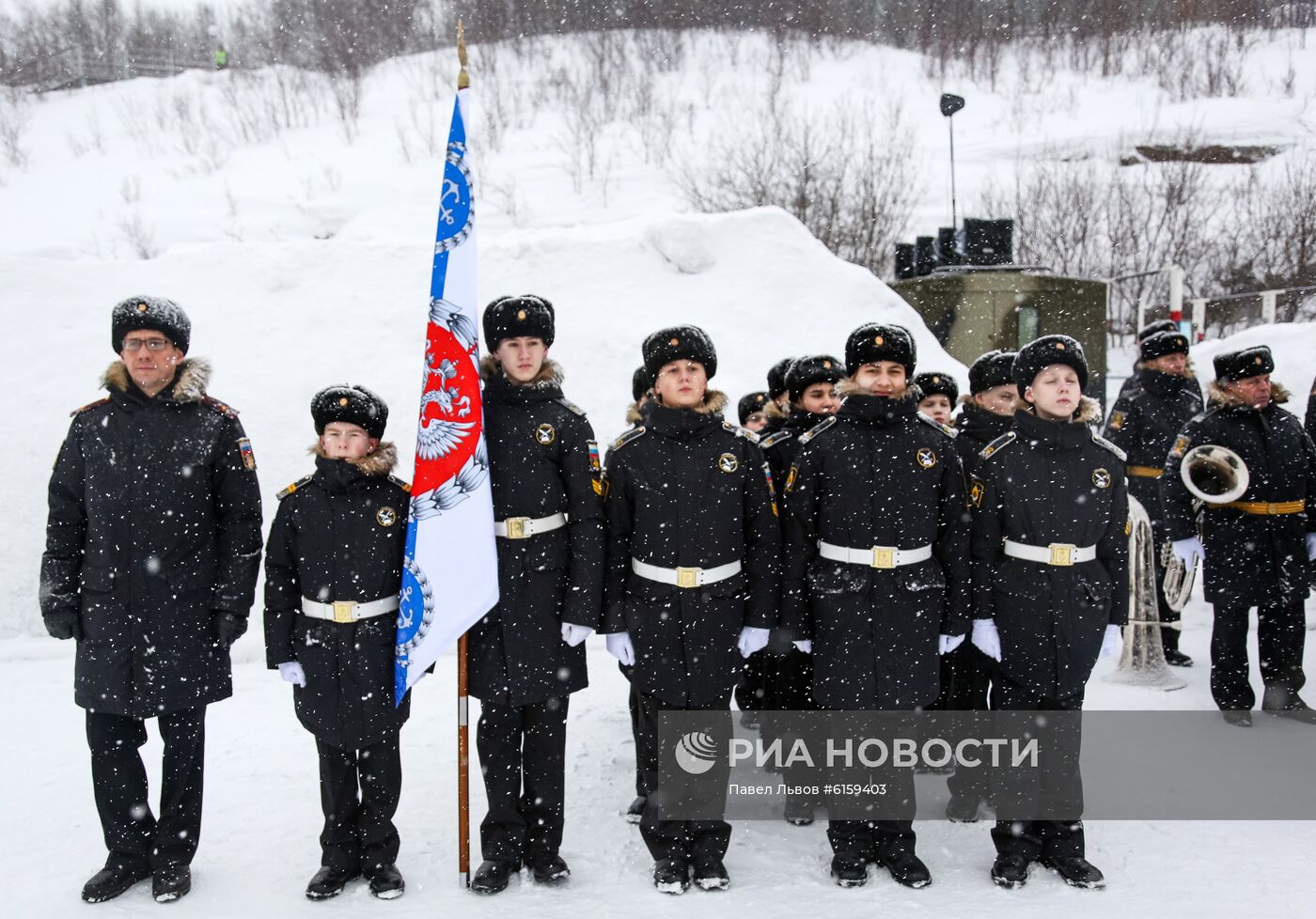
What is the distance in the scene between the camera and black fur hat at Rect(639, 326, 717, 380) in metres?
3.54

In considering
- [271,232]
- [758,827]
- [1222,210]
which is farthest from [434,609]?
[1222,210]

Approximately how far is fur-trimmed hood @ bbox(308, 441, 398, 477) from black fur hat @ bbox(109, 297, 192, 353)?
2.25ft

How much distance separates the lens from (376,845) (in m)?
3.46

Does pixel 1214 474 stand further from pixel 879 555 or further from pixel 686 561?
pixel 686 561

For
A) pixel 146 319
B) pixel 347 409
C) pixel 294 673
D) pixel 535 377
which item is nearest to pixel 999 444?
pixel 535 377

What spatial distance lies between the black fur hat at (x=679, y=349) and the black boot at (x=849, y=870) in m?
1.86

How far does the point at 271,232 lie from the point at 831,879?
42.8ft

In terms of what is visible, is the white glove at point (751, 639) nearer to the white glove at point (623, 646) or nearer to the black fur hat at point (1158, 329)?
the white glove at point (623, 646)

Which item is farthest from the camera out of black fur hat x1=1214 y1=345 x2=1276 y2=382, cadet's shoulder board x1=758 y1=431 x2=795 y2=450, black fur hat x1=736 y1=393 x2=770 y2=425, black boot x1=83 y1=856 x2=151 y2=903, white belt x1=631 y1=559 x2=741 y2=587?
black fur hat x1=736 y1=393 x2=770 y2=425

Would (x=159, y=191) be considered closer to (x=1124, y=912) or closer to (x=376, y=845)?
(x=376, y=845)

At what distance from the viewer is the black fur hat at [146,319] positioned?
11.2 feet

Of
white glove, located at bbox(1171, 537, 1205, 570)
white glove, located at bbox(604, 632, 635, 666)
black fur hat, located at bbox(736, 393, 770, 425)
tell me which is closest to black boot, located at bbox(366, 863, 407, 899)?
white glove, located at bbox(604, 632, 635, 666)

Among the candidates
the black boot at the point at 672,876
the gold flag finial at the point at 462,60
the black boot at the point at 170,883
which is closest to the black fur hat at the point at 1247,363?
the black boot at the point at 672,876

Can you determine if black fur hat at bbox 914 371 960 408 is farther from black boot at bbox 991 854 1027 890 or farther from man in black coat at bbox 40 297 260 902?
man in black coat at bbox 40 297 260 902
